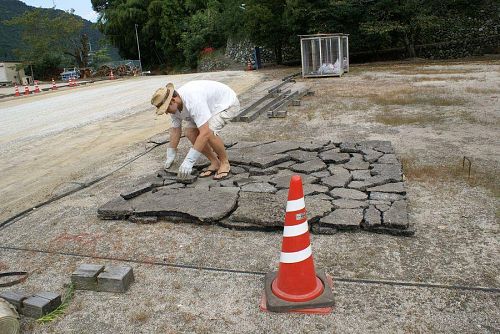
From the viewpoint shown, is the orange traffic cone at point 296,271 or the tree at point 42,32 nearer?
the orange traffic cone at point 296,271

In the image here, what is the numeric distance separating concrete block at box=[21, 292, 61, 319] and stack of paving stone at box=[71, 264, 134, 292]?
210mm

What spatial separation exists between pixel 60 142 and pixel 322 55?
9553 millimetres

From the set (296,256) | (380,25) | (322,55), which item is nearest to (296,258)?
(296,256)

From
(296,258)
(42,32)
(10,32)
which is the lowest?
(296,258)

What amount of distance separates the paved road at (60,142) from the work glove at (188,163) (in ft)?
5.18

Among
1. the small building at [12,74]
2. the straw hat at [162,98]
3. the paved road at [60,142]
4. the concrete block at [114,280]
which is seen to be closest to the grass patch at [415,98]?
the paved road at [60,142]

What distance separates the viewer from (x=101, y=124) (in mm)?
9031

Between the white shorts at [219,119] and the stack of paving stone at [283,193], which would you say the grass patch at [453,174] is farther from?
the white shorts at [219,119]

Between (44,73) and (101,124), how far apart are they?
35153mm

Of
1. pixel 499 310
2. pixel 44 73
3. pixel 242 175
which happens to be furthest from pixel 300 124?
pixel 44 73

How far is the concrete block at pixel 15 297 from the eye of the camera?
237 cm

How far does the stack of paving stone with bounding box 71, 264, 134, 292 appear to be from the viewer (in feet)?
8.32

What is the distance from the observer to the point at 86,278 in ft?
8.44

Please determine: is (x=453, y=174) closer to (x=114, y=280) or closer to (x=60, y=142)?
(x=114, y=280)
